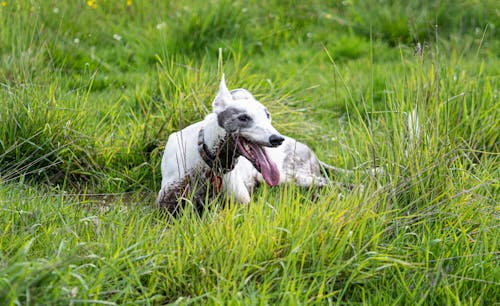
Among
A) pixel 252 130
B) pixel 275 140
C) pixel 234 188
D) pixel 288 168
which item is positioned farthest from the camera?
pixel 288 168

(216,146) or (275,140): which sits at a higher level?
(275,140)

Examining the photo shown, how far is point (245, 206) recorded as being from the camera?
434 centimetres

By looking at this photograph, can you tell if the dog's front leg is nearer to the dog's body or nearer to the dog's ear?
the dog's body

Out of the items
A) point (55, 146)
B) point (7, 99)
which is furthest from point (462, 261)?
point (7, 99)

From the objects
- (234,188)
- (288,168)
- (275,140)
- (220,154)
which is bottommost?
(288,168)

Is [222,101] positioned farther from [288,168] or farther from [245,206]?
[288,168]

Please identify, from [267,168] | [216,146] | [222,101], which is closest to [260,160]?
[267,168]

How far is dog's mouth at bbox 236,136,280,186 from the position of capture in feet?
13.6

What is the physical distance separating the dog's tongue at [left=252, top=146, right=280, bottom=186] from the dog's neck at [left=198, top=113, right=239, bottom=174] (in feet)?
0.48

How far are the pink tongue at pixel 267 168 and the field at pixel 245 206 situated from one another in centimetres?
10

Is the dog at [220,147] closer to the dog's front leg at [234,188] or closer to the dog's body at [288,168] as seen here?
the dog's front leg at [234,188]

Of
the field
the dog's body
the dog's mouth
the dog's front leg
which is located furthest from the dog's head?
the dog's body

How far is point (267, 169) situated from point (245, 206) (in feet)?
0.99

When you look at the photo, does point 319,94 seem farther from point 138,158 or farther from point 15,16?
point 15,16
